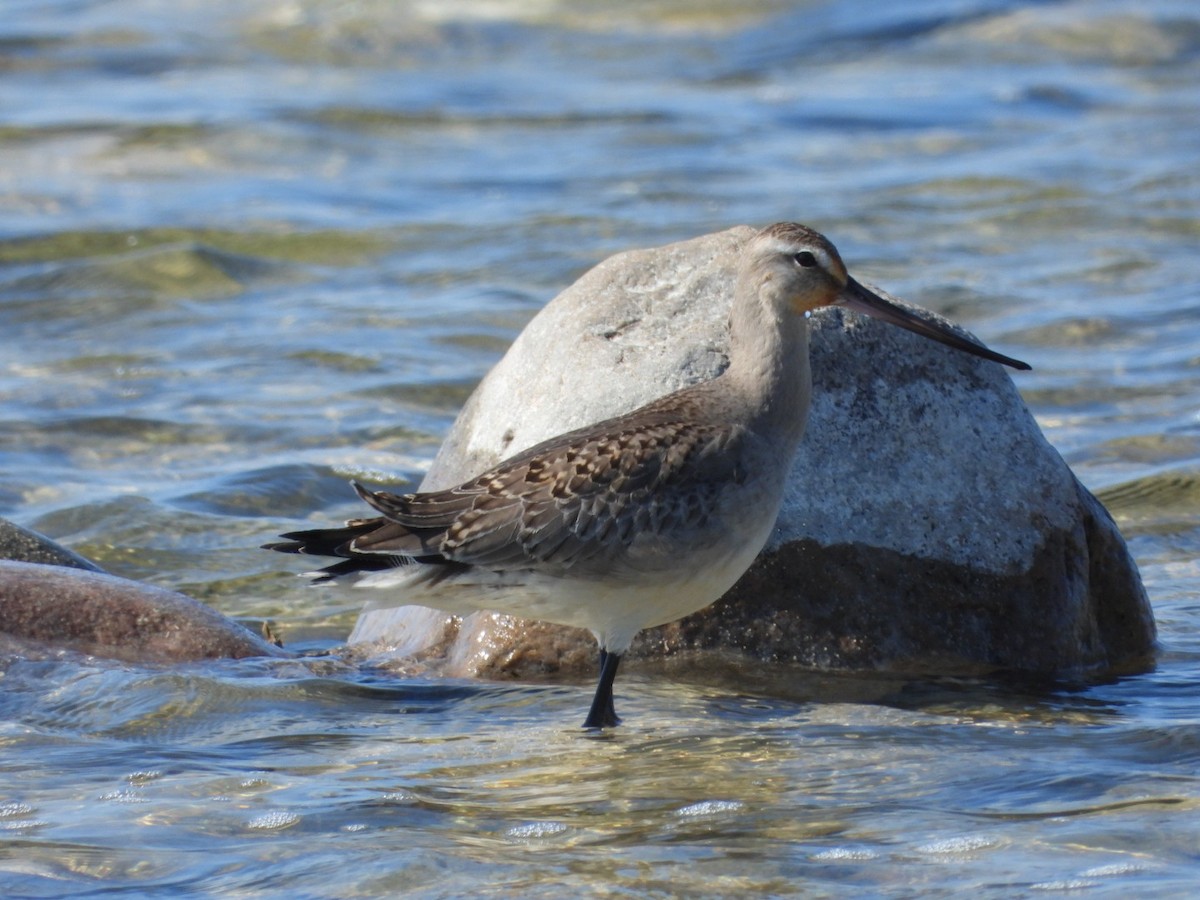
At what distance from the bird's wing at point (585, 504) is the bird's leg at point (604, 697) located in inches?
15.7

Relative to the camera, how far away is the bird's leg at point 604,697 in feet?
20.3

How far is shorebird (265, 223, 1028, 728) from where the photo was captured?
19.6 ft

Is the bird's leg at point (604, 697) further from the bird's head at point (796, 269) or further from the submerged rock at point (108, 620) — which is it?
the submerged rock at point (108, 620)

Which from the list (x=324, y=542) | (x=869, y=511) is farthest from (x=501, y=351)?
(x=324, y=542)

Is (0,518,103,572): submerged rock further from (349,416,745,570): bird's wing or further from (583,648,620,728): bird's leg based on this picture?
(583,648,620,728): bird's leg

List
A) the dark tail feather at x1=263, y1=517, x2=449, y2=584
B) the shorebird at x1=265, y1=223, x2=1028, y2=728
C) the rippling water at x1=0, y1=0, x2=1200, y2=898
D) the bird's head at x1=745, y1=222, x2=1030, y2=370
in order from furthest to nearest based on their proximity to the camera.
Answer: the bird's head at x1=745, y1=222, x2=1030, y2=370 < the dark tail feather at x1=263, y1=517, x2=449, y2=584 < the shorebird at x1=265, y1=223, x2=1028, y2=728 < the rippling water at x1=0, y1=0, x2=1200, y2=898

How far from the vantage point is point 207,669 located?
22.6 feet

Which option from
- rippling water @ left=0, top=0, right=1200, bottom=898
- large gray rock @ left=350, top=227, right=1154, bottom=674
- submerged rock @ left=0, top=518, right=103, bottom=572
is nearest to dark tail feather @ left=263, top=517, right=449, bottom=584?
rippling water @ left=0, top=0, right=1200, bottom=898

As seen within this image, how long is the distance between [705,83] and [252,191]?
536cm

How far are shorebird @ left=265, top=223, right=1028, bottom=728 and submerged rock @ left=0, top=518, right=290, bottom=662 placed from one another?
1123mm

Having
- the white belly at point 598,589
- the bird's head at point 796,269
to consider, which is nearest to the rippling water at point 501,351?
the white belly at point 598,589

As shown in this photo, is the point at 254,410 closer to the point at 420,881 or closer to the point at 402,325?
the point at 402,325

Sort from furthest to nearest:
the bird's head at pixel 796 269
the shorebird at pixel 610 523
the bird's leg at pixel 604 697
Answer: the bird's head at pixel 796 269
the bird's leg at pixel 604 697
the shorebird at pixel 610 523

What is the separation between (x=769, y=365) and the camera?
6.32 meters
